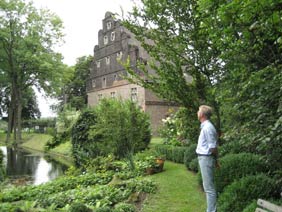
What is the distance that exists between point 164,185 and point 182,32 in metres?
4.20

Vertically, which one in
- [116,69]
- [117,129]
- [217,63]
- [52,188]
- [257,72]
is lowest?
[52,188]

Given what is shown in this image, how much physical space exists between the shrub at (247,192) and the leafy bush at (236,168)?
65 centimetres

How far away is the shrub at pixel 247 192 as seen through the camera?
19.4 ft

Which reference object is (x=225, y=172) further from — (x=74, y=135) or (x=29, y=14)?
(x=29, y=14)

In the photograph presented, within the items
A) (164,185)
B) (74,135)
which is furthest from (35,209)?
(74,135)

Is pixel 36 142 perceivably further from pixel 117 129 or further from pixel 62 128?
pixel 117 129

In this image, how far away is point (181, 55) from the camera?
8664mm

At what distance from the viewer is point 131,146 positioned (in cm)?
1439

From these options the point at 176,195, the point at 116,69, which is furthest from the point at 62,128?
the point at 176,195

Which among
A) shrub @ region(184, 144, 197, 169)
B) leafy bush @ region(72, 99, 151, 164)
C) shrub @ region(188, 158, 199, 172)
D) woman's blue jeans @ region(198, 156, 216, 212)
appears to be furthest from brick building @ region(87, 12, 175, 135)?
woman's blue jeans @ region(198, 156, 216, 212)

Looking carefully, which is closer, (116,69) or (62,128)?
(62,128)

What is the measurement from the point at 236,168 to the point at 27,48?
1557 inches

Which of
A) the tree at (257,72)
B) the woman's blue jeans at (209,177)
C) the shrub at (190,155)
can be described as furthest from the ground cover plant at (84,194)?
the tree at (257,72)

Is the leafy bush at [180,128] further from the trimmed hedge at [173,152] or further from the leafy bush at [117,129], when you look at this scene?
the leafy bush at [117,129]
